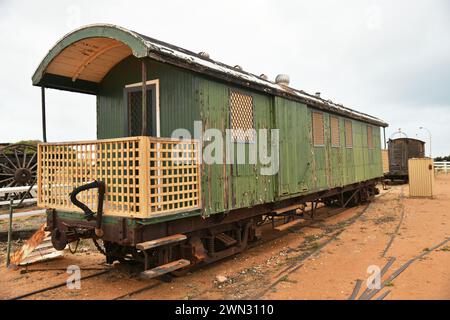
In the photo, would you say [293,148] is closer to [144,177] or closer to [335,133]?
[335,133]

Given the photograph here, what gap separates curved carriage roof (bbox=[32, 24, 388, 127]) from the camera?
521 cm

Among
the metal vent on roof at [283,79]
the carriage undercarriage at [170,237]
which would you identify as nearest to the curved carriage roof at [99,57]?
the carriage undercarriage at [170,237]

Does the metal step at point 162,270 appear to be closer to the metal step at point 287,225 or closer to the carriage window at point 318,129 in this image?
the metal step at point 287,225

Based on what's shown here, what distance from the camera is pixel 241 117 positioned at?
→ 23.7ft

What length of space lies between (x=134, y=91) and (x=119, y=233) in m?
2.99

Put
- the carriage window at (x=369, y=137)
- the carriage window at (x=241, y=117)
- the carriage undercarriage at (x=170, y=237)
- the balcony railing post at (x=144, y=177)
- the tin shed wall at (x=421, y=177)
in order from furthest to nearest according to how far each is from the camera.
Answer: the tin shed wall at (x=421, y=177) < the carriage window at (x=369, y=137) < the carriage window at (x=241, y=117) < the carriage undercarriage at (x=170, y=237) < the balcony railing post at (x=144, y=177)

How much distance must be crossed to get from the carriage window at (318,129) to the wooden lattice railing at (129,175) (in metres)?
5.54

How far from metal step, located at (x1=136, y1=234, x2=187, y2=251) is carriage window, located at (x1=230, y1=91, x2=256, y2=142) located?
7.69ft

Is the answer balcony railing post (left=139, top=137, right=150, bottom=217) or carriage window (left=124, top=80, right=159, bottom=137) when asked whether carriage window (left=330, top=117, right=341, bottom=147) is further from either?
balcony railing post (left=139, top=137, right=150, bottom=217)

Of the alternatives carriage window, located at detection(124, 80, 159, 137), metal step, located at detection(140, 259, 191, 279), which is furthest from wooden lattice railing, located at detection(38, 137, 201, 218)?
carriage window, located at detection(124, 80, 159, 137)

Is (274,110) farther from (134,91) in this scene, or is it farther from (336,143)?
(336,143)

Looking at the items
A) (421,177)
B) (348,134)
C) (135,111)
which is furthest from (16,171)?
(421,177)

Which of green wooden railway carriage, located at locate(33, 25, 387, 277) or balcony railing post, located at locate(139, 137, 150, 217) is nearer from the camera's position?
balcony railing post, located at locate(139, 137, 150, 217)

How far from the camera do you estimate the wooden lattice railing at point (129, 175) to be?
4988 mm
